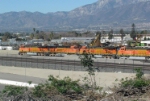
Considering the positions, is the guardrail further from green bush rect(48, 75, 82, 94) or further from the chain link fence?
green bush rect(48, 75, 82, 94)

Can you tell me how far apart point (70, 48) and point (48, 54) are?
16.3ft

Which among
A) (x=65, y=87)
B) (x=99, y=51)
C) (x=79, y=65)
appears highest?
(x=65, y=87)

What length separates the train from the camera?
6644cm

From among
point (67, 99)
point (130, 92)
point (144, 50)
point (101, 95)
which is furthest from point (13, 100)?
point (144, 50)

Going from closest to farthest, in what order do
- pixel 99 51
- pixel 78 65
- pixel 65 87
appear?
pixel 65 87
pixel 78 65
pixel 99 51

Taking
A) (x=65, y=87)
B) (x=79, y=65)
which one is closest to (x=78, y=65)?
(x=79, y=65)

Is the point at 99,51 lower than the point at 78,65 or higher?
higher

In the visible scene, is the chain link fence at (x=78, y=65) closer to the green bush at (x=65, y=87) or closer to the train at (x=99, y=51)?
the train at (x=99, y=51)

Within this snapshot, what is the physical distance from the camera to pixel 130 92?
11.2 metres

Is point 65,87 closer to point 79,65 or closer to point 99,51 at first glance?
point 79,65

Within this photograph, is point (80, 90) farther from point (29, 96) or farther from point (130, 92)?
point (29, 96)

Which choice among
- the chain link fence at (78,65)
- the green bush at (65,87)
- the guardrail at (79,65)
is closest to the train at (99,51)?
the chain link fence at (78,65)

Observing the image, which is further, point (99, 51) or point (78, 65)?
point (99, 51)

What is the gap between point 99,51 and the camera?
7162 cm
